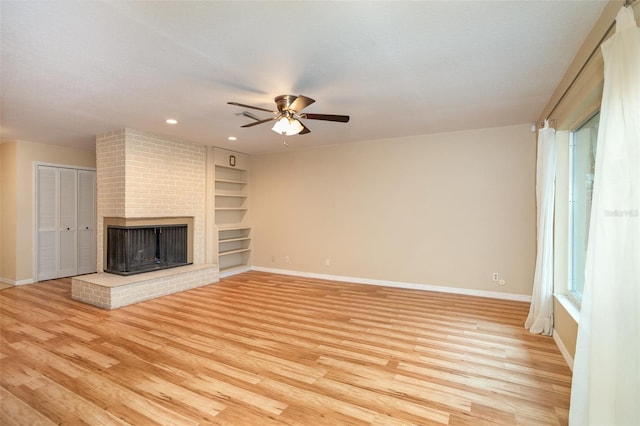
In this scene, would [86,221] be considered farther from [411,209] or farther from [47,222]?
[411,209]

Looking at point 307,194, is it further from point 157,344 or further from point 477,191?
point 157,344

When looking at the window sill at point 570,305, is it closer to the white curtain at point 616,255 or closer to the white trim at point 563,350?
the white trim at point 563,350

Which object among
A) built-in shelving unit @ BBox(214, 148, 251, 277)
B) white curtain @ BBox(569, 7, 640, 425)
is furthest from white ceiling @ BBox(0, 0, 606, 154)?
built-in shelving unit @ BBox(214, 148, 251, 277)

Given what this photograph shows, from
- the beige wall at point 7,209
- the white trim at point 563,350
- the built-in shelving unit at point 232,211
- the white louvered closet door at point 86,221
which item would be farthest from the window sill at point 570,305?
the beige wall at point 7,209

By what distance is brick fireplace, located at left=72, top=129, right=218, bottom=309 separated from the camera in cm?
483

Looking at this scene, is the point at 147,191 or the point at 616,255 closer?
the point at 616,255

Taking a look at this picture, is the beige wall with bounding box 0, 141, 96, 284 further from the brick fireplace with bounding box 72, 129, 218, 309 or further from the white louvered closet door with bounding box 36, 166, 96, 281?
the brick fireplace with bounding box 72, 129, 218, 309

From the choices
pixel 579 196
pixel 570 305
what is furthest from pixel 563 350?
pixel 579 196

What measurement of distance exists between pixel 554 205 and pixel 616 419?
2.42m

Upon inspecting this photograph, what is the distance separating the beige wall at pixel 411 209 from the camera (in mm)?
4758

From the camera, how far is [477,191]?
4965mm

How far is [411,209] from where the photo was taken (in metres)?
5.41

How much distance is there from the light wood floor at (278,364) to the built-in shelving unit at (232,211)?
229 centimetres

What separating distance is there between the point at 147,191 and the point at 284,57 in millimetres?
3755
